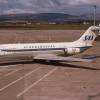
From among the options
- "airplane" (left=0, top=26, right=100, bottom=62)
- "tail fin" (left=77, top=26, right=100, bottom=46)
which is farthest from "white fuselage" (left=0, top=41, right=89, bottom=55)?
"tail fin" (left=77, top=26, right=100, bottom=46)

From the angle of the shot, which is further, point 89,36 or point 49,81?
point 89,36

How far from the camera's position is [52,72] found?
40188 mm

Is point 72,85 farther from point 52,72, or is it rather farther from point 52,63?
point 52,63

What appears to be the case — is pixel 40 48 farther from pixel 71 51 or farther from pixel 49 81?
pixel 49 81

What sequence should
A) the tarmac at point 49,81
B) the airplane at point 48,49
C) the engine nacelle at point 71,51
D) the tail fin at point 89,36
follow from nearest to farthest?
the tarmac at point 49,81, the airplane at point 48,49, the engine nacelle at point 71,51, the tail fin at point 89,36

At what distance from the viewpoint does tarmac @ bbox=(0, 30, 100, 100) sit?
97.1 ft

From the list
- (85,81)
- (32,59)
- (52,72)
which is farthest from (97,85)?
(32,59)

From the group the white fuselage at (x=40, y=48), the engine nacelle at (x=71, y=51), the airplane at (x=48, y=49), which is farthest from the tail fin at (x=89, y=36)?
the engine nacelle at (x=71, y=51)

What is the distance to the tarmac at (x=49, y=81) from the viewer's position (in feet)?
97.1

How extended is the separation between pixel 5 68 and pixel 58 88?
12662 millimetres

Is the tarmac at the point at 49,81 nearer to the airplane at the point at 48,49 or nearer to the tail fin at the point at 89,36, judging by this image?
the airplane at the point at 48,49

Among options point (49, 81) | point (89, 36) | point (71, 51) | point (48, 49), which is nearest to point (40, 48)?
point (48, 49)

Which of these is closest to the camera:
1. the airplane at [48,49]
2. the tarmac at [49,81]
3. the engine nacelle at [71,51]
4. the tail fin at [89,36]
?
the tarmac at [49,81]

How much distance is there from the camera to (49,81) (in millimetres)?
35219
